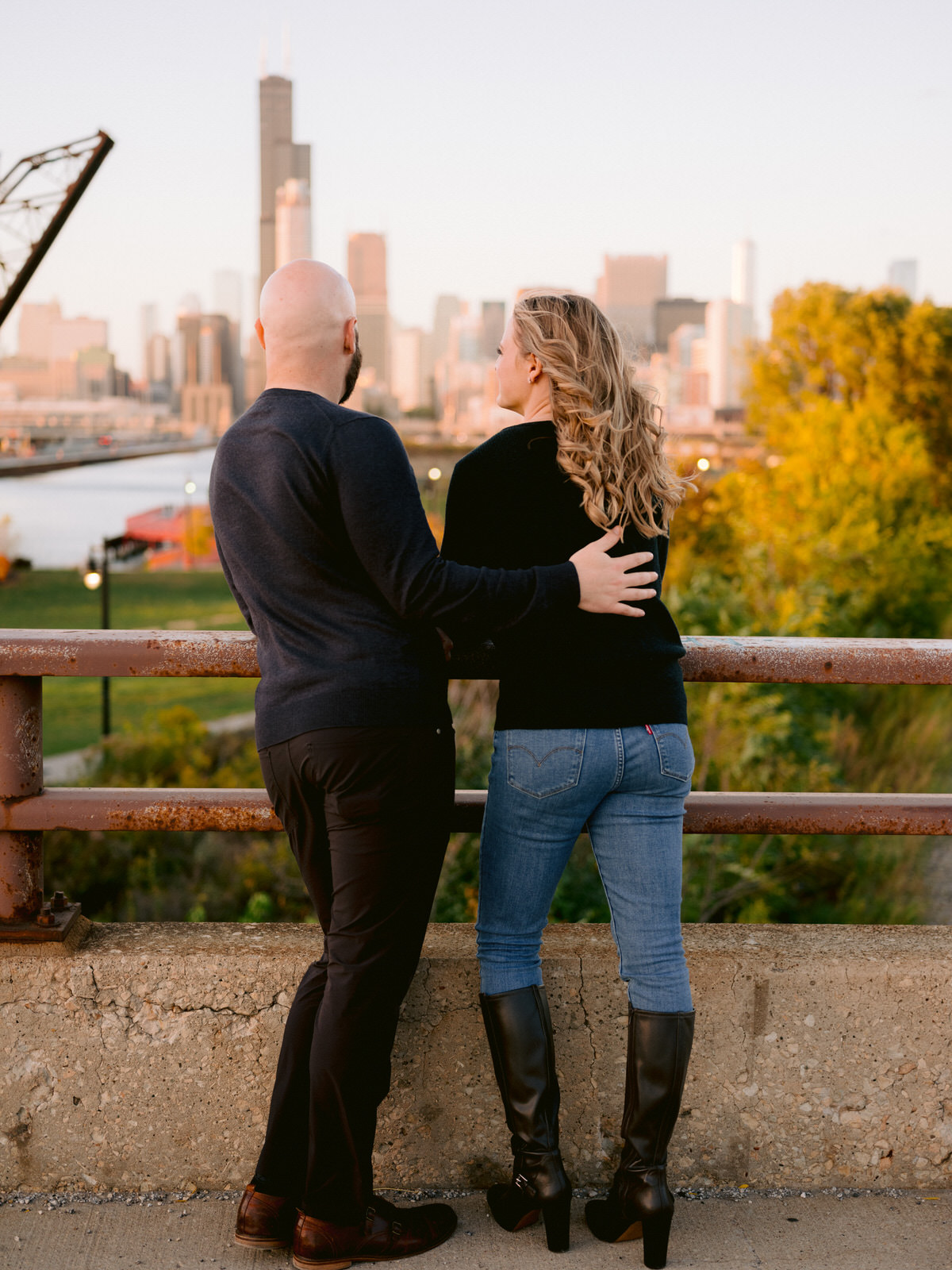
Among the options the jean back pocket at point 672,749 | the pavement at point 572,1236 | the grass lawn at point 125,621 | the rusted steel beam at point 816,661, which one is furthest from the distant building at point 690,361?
the jean back pocket at point 672,749

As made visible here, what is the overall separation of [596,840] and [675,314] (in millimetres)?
192659

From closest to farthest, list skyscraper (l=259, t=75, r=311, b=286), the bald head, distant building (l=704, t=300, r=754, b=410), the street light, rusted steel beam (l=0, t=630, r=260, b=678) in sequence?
the bald head → rusted steel beam (l=0, t=630, r=260, b=678) → distant building (l=704, t=300, r=754, b=410) → skyscraper (l=259, t=75, r=311, b=286) → the street light

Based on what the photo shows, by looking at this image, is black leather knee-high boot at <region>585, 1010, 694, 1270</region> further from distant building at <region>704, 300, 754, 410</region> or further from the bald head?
distant building at <region>704, 300, 754, 410</region>

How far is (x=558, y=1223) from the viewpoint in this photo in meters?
2.49

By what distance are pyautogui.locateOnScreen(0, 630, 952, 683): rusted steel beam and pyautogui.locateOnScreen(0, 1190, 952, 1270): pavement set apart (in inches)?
47.9

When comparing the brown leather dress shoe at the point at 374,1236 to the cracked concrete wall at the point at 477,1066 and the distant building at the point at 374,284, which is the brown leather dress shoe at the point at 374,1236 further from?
the distant building at the point at 374,284

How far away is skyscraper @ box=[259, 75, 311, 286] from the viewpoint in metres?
112

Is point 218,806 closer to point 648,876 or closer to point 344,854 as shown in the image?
point 344,854

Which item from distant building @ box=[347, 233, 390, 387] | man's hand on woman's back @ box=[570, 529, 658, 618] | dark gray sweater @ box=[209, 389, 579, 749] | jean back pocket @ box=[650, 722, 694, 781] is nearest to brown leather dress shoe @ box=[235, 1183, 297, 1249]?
dark gray sweater @ box=[209, 389, 579, 749]

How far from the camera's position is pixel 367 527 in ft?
7.03

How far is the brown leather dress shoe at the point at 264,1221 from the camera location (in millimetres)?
2465

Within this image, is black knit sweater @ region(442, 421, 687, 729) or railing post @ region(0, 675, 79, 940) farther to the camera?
railing post @ region(0, 675, 79, 940)

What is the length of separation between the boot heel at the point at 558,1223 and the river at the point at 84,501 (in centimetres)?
10564

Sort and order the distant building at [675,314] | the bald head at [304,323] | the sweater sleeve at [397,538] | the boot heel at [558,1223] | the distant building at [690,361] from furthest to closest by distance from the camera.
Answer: the distant building at [675,314], the distant building at [690,361], the boot heel at [558,1223], the bald head at [304,323], the sweater sleeve at [397,538]
